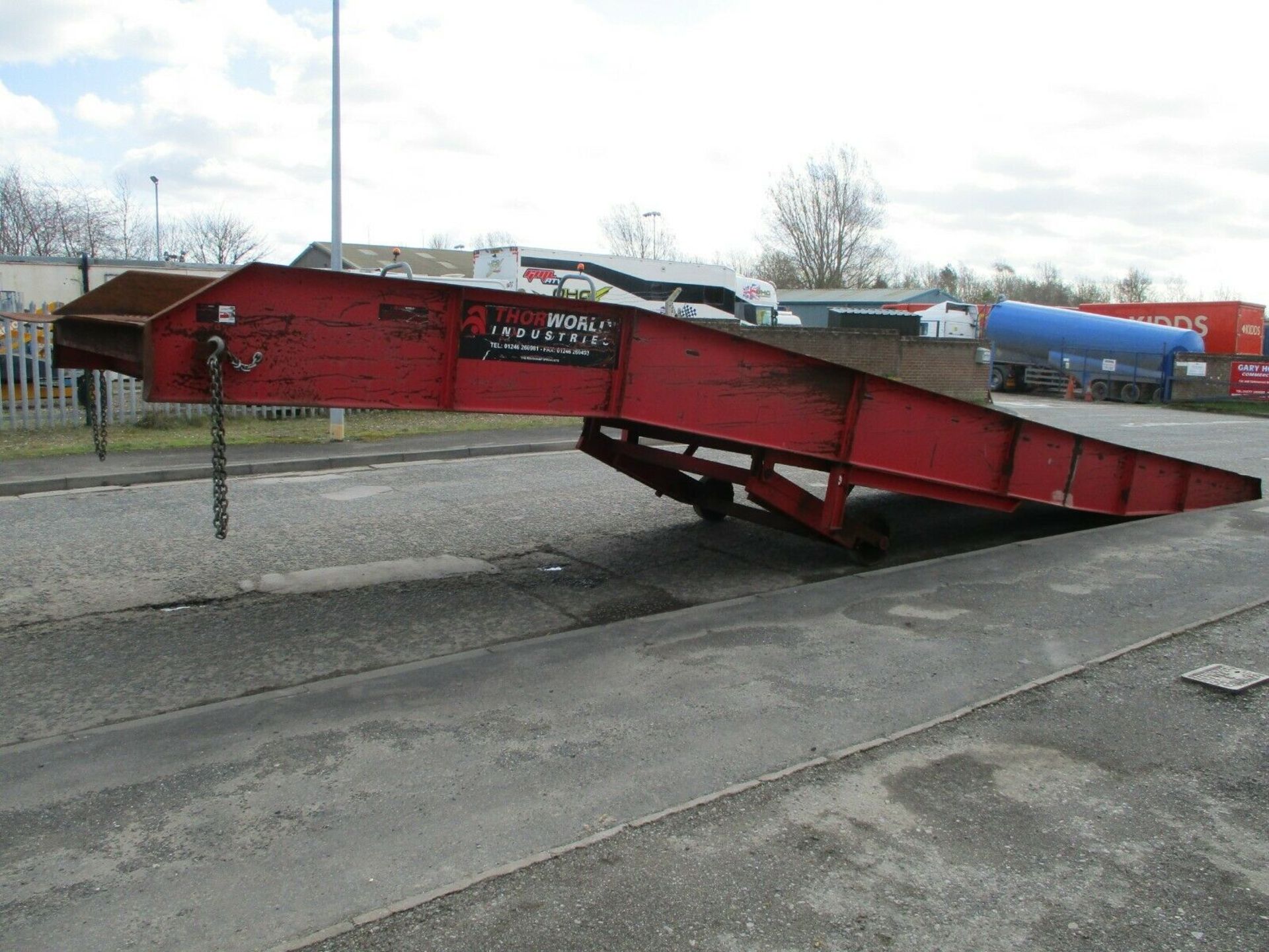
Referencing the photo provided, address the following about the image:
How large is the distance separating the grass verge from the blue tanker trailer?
24.6 meters

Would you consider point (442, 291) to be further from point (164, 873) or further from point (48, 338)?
point (48, 338)

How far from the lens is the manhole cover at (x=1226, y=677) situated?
5758 mm

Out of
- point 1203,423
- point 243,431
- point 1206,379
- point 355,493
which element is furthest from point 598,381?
point 1206,379

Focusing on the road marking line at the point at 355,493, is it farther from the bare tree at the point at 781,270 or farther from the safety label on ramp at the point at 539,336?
the bare tree at the point at 781,270

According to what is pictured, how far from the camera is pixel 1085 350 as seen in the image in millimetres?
36969

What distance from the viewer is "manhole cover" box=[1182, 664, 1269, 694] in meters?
5.76

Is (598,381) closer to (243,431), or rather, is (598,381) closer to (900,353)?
(243,431)

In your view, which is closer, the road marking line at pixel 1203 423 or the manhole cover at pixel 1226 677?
the manhole cover at pixel 1226 677

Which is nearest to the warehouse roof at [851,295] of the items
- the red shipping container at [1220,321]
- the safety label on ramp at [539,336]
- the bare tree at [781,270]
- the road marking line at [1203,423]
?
the bare tree at [781,270]

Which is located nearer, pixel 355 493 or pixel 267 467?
pixel 355 493

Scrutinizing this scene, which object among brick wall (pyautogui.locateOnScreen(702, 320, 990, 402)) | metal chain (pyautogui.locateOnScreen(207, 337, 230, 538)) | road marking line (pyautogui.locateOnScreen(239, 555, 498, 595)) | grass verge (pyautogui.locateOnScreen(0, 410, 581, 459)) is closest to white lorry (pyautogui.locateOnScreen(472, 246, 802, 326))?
brick wall (pyautogui.locateOnScreen(702, 320, 990, 402))

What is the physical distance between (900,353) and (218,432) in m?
24.6

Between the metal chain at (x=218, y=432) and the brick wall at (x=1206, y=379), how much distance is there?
1400 inches

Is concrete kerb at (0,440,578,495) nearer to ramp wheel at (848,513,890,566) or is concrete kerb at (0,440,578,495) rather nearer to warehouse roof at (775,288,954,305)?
ramp wheel at (848,513,890,566)
